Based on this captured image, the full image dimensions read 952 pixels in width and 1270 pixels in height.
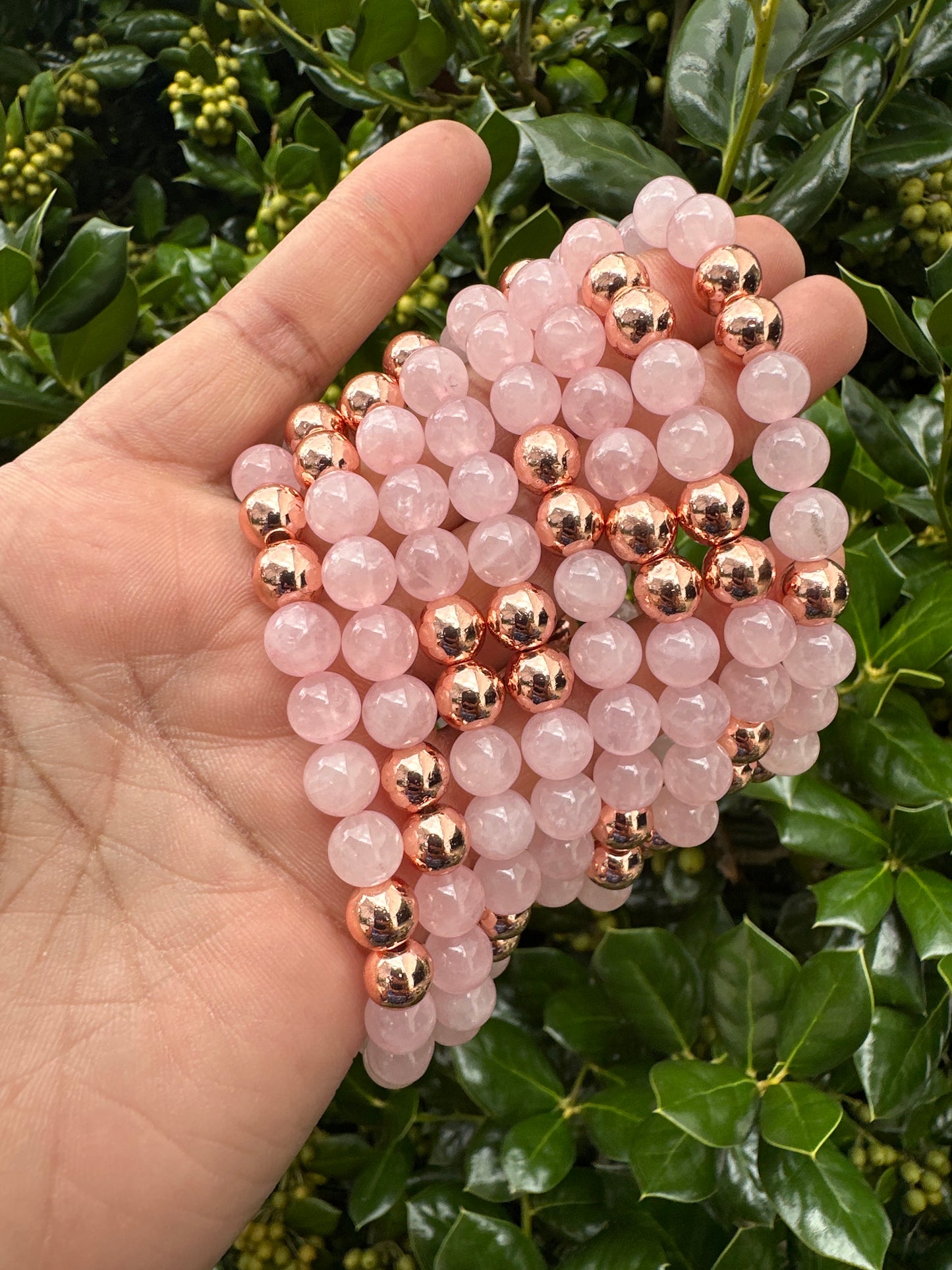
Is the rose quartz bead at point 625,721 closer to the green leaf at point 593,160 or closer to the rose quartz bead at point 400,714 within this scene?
the rose quartz bead at point 400,714

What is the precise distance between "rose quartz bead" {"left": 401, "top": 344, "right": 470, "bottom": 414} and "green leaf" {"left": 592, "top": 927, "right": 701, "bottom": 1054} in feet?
1.63

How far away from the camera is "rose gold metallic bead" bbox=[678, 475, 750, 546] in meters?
0.83

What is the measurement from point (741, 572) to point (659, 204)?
0.34 meters

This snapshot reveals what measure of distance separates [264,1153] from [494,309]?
735 mm

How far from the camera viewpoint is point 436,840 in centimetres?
80

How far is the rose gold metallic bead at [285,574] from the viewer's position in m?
0.84

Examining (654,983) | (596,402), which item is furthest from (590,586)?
(654,983)

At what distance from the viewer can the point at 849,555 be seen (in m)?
0.97

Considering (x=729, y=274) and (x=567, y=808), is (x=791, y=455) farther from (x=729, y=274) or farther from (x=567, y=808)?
(x=567, y=808)

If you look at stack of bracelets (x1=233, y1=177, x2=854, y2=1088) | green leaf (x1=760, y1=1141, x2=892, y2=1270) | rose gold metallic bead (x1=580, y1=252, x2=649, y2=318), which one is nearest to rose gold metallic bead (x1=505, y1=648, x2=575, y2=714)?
stack of bracelets (x1=233, y1=177, x2=854, y2=1088)

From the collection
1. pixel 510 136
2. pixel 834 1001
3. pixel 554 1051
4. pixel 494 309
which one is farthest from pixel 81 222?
pixel 834 1001

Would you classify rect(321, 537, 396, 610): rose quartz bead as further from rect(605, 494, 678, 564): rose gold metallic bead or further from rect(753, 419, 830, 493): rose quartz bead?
rect(753, 419, 830, 493): rose quartz bead

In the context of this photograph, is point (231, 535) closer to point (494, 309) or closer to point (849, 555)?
point (494, 309)

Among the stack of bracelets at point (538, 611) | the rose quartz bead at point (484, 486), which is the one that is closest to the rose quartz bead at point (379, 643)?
the stack of bracelets at point (538, 611)
